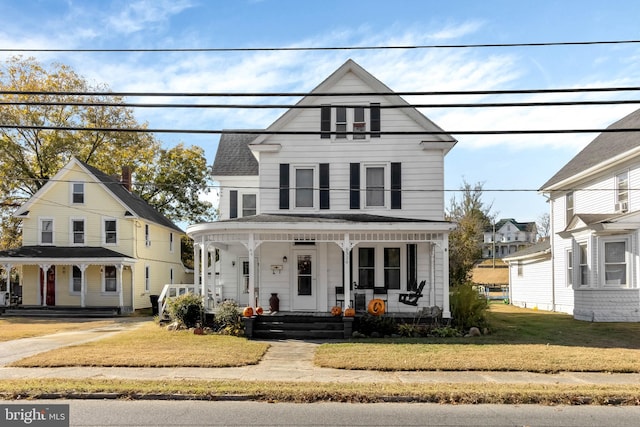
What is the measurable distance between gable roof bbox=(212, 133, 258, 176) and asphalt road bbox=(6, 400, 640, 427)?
15.8 meters

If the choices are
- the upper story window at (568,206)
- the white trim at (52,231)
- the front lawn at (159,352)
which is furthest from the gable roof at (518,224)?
the front lawn at (159,352)

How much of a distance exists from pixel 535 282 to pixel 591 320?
31.0ft

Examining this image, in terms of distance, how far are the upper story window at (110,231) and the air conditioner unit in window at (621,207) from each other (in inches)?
971

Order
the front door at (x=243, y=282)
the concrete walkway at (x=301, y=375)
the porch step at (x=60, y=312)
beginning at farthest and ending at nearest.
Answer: the porch step at (x=60, y=312), the front door at (x=243, y=282), the concrete walkway at (x=301, y=375)

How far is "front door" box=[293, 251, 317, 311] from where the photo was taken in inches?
797

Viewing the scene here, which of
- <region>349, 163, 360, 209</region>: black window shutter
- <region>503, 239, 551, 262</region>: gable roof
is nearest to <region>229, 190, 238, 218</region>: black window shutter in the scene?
<region>349, 163, 360, 209</region>: black window shutter

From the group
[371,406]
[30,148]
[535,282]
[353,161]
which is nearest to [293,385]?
[371,406]

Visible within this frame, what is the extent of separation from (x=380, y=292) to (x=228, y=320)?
17.9 ft

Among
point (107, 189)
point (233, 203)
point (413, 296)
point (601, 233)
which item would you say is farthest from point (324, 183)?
point (107, 189)

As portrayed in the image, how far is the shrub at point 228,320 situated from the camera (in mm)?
17625

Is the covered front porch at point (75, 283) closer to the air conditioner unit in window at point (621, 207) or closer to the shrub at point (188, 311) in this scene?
the shrub at point (188, 311)

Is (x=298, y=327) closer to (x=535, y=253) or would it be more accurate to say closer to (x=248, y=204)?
(x=248, y=204)

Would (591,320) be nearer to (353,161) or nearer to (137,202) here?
(353,161)

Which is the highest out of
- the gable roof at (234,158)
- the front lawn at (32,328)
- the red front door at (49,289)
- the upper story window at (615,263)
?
the gable roof at (234,158)
